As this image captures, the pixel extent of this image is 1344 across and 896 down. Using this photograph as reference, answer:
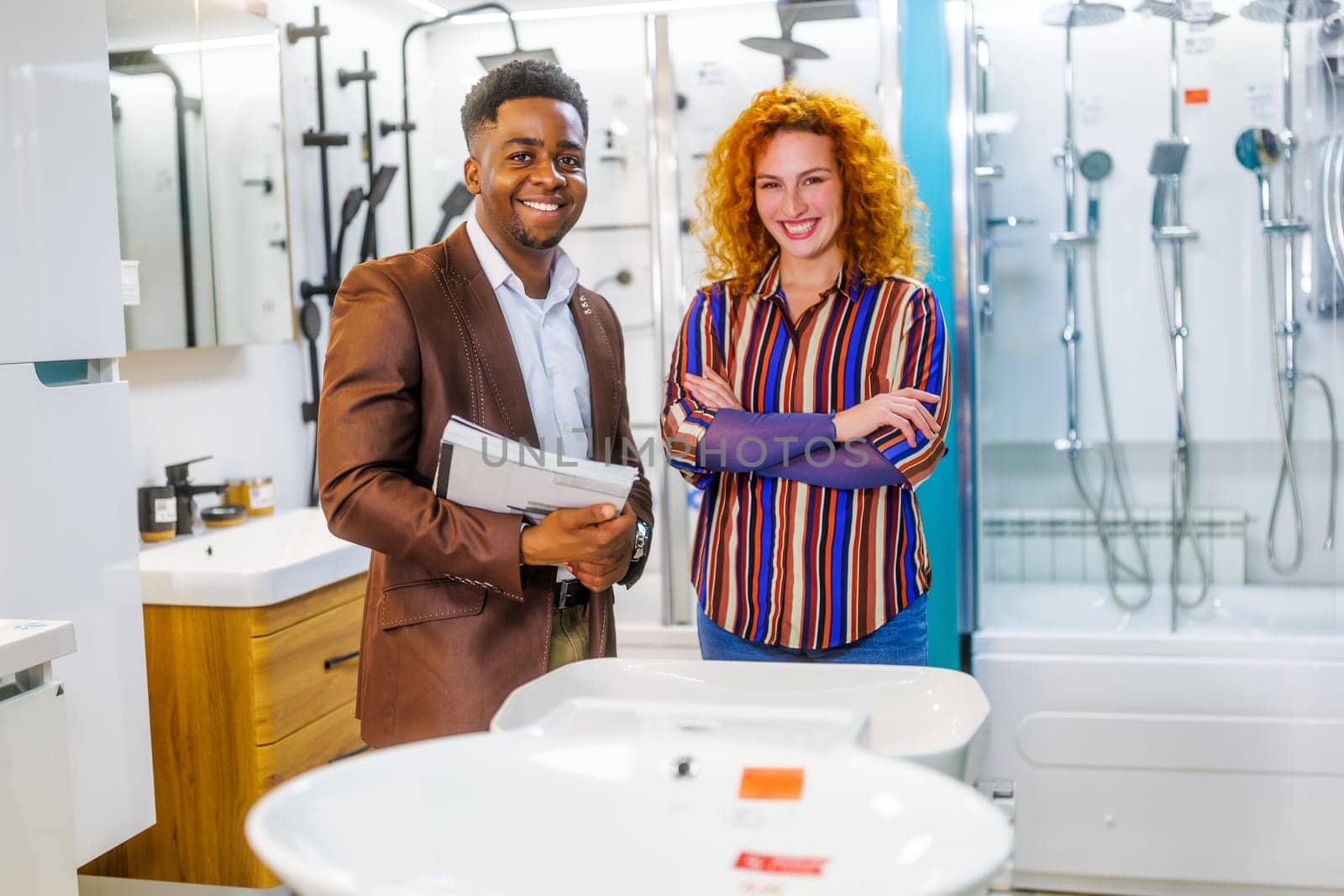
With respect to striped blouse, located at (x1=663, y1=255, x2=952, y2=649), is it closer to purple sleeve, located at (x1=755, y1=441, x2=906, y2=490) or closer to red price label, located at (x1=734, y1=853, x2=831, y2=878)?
purple sleeve, located at (x1=755, y1=441, x2=906, y2=490)

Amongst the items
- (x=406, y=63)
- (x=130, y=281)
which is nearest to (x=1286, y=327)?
(x=406, y=63)

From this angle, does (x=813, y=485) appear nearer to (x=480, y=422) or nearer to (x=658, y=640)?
(x=480, y=422)

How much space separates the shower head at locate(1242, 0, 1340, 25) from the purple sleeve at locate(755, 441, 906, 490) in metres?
1.76

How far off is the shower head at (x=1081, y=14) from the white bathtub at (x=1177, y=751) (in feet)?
4.64

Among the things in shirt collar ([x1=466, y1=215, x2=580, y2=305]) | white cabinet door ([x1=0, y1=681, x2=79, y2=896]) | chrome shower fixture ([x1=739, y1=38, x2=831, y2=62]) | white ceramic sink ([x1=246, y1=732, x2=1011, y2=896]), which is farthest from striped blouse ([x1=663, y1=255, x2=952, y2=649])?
chrome shower fixture ([x1=739, y1=38, x2=831, y2=62])

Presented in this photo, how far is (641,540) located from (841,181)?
0.66 m

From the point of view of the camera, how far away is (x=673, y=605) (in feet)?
11.0

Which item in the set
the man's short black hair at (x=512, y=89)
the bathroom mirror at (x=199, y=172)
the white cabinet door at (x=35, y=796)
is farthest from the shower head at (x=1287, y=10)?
the white cabinet door at (x=35, y=796)

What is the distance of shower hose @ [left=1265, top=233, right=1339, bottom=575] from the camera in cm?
301

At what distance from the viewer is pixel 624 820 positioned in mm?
1168

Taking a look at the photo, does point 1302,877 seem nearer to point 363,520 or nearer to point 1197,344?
point 1197,344

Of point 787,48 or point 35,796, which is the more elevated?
point 787,48

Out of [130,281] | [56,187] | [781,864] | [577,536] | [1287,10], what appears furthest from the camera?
[1287,10]

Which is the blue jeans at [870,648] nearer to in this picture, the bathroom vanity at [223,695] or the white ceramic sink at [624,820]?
the white ceramic sink at [624,820]
